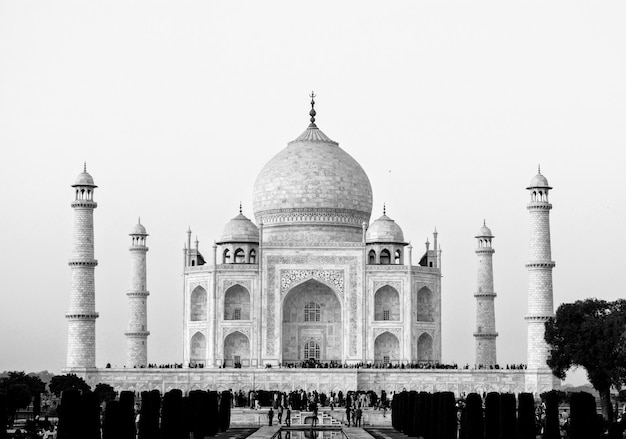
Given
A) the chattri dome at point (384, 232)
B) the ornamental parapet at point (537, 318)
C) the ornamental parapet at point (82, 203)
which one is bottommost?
the ornamental parapet at point (537, 318)

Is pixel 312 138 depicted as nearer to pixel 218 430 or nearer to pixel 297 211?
pixel 297 211

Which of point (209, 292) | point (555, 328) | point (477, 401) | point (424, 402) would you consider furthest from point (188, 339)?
point (477, 401)

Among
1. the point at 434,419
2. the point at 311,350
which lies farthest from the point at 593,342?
the point at 311,350

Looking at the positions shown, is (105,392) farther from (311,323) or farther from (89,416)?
(89,416)

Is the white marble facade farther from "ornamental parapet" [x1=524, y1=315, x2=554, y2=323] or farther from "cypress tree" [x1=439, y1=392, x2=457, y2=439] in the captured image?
"cypress tree" [x1=439, y1=392, x2=457, y2=439]

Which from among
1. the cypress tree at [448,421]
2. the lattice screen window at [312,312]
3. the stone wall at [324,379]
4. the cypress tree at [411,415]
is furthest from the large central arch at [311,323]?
the cypress tree at [448,421]

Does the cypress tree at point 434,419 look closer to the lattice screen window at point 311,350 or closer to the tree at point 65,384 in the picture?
the tree at point 65,384
